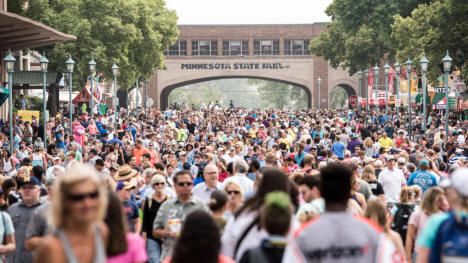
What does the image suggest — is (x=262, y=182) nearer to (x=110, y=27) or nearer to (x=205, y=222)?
(x=205, y=222)

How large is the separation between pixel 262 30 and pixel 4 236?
253 ft

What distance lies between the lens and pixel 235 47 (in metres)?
84.4

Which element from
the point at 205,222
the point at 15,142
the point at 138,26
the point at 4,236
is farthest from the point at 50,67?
the point at 205,222

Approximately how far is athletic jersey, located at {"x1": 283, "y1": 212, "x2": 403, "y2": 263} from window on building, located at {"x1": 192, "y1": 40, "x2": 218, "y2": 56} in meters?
79.1

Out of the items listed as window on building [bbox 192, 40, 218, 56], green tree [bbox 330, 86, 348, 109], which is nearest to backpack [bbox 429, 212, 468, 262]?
window on building [bbox 192, 40, 218, 56]

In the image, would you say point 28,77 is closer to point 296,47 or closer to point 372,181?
point 372,181

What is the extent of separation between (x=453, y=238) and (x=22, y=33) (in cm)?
3095

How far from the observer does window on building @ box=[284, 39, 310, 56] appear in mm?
83688

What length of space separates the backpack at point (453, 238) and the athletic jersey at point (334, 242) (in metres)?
0.38

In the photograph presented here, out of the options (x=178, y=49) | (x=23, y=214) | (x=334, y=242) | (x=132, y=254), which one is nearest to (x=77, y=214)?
(x=132, y=254)

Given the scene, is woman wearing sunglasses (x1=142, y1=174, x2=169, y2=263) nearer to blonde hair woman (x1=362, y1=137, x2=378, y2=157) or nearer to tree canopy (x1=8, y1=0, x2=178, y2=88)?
blonde hair woman (x1=362, y1=137, x2=378, y2=157)

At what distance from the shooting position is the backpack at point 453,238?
4938 millimetres

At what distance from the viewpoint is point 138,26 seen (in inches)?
2277

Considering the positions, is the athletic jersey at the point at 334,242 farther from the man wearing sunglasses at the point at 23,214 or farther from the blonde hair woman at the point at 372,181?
the blonde hair woman at the point at 372,181
